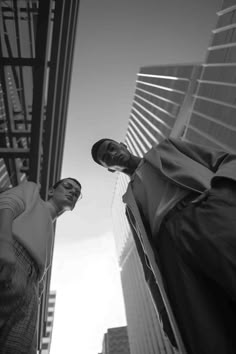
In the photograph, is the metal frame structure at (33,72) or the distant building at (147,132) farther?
the distant building at (147,132)

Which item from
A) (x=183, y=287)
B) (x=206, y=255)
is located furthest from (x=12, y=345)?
(x=206, y=255)

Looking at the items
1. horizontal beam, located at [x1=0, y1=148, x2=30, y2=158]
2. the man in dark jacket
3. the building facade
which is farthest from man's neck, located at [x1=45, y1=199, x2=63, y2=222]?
the building facade

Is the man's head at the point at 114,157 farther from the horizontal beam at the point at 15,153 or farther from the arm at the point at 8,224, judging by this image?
the horizontal beam at the point at 15,153

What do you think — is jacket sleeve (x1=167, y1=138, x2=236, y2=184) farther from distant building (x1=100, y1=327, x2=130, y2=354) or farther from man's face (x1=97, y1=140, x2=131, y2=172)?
distant building (x1=100, y1=327, x2=130, y2=354)

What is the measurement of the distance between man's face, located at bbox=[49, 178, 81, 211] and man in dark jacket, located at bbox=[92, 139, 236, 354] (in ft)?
3.95

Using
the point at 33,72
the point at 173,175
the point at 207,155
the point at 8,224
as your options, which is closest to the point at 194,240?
the point at 173,175

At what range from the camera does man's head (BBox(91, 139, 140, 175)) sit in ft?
10.4

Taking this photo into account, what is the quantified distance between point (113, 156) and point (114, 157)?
0.06 feet

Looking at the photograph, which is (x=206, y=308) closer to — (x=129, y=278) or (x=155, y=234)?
(x=155, y=234)

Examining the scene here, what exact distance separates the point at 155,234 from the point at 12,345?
128 cm

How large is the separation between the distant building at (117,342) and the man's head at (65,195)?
3645 inches

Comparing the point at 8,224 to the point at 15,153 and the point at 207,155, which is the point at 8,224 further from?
the point at 15,153

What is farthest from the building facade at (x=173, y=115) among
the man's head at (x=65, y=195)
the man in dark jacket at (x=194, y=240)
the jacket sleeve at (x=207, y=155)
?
the man in dark jacket at (x=194, y=240)

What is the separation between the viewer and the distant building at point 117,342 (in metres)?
81.2
